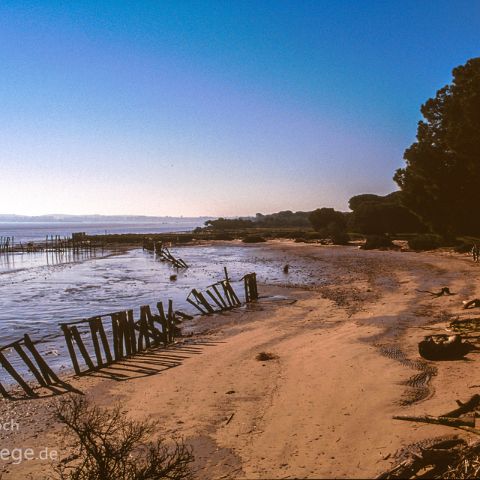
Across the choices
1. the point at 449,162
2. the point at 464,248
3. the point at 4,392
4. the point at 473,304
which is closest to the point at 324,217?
the point at 464,248

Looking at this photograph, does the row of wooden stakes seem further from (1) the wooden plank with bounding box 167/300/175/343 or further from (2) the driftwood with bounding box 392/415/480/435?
(2) the driftwood with bounding box 392/415/480/435

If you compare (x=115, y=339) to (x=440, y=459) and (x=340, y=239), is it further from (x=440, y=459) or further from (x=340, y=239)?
(x=340, y=239)

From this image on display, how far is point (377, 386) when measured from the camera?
9266 millimetres

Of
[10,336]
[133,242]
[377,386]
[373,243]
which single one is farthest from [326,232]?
[377,386]

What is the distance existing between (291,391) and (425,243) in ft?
144

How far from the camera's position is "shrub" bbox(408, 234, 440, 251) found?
4809 centimetres

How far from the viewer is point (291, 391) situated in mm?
9633

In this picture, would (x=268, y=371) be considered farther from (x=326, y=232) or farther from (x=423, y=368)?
(x=326, y=232)

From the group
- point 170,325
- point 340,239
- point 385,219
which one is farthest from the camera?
point 385,219

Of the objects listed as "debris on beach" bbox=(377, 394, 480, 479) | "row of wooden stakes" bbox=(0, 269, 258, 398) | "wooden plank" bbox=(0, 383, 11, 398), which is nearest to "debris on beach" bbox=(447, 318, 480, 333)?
"debris on beach" bbox=(377, 394, 480, 479)

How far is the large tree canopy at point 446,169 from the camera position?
88.1 feet

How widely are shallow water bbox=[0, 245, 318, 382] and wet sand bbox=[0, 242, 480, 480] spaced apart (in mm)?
4539

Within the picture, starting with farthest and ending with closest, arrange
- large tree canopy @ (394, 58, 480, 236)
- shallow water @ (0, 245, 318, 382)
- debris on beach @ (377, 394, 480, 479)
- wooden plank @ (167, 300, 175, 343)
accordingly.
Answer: large tree canopy @ (394, 58, 480, 236), shallow water @ (0, 245, 318, 382), wooden plank @ (167, 300, 175, 343), debris on beach @ (377, 394, 480, 479)

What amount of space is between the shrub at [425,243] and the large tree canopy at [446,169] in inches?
502
